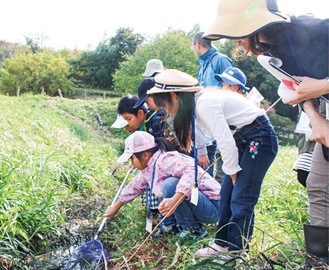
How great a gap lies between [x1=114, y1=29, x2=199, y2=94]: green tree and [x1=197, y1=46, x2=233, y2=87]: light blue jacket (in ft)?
42.6

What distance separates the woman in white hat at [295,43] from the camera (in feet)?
5.19

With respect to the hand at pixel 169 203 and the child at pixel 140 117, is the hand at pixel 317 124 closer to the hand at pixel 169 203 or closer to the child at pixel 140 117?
the hand at pixel 169 203

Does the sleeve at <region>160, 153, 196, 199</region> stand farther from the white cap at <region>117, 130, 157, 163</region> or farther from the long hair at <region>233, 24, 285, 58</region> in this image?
the long hair at <region>233, 24, 285, 58</region>

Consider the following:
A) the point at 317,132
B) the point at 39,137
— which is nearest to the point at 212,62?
the point at 317,132

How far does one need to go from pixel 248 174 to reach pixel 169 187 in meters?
0.65

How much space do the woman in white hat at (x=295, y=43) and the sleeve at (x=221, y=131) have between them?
351mm

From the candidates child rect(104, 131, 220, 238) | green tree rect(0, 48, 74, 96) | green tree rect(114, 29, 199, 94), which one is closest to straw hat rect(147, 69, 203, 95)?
child rect(104, 131, 220, 238)

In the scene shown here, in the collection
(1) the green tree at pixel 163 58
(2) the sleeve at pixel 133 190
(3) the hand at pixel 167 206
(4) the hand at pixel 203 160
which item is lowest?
(1) the green tree at pixel 163 58

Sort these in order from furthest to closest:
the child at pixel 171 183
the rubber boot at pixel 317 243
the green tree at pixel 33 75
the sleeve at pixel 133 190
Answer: the green tree at pixel 33 75 → the sleeve at pixel 133 190 → the child at pixel 171 183 → the rubber boot at pixel 317 243

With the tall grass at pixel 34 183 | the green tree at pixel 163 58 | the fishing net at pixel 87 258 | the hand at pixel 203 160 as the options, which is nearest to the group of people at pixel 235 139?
the hand at pixel 203 160

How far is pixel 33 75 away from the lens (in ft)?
→ 71.6

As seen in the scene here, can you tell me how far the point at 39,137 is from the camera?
5512mm

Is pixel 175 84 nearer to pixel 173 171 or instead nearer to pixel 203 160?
pixel 173 171

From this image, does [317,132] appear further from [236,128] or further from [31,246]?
[31,246]
